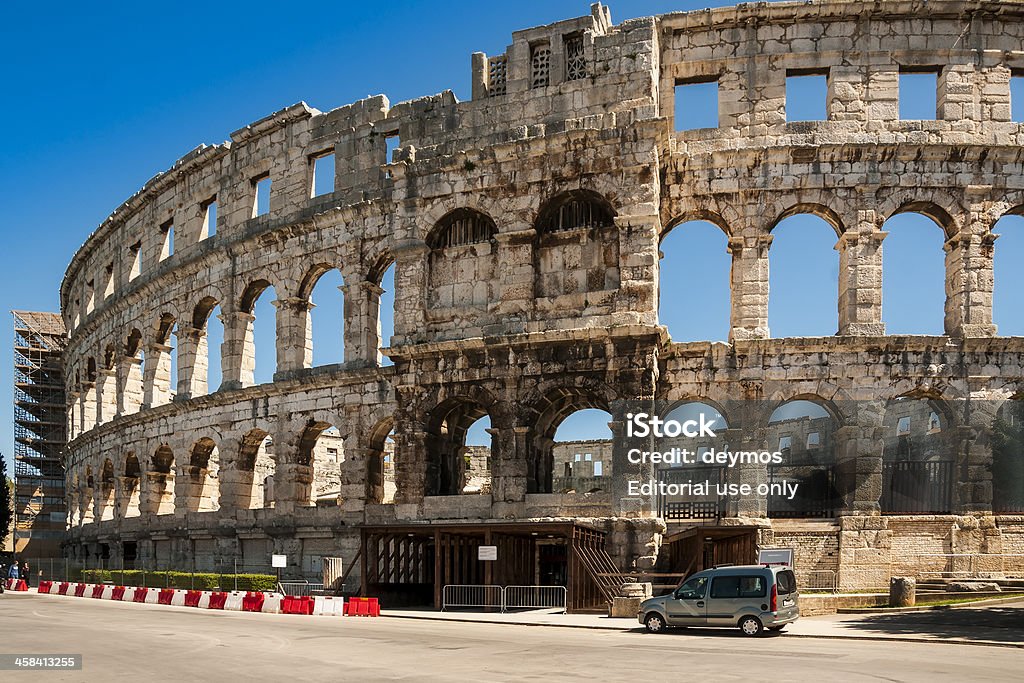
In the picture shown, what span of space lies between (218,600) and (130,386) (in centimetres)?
1640

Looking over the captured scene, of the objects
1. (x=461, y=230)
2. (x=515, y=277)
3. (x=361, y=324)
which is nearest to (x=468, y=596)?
(x=515, y=277)

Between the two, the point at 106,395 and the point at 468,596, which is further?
the point at 106,395

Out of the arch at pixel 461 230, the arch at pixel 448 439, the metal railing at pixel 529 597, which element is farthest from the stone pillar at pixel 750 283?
the metal railing at pixel 529 597

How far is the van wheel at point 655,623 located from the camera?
18828 millimetres

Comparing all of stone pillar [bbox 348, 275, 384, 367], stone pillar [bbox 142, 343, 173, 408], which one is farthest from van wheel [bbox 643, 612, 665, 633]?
stone pillar [bbox 142, 343, 173, 408]

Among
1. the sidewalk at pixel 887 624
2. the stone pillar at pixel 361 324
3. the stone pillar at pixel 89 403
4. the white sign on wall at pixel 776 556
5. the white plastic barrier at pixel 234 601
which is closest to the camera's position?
the sidewalk at pixel 887 624

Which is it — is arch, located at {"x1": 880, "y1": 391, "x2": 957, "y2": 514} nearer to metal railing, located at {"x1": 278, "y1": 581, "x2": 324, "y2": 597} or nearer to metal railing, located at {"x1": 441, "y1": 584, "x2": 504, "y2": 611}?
metal railing, located at {"x1": 441, "y1": 584, "x2": 504, "y2": 611}

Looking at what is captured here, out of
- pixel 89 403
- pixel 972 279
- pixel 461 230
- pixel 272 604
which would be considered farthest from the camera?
pixel 89 403

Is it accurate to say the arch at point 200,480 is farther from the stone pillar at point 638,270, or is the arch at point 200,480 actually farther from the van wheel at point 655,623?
the van wheel at point 655,623

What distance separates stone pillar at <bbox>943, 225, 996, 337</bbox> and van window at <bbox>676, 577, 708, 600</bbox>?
11.1 meters

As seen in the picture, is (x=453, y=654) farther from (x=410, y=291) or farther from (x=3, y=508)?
(x=3, y=508)

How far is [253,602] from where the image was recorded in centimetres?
2450

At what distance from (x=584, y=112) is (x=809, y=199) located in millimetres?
6230

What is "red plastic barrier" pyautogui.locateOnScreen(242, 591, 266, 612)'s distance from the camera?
24.4 metres
